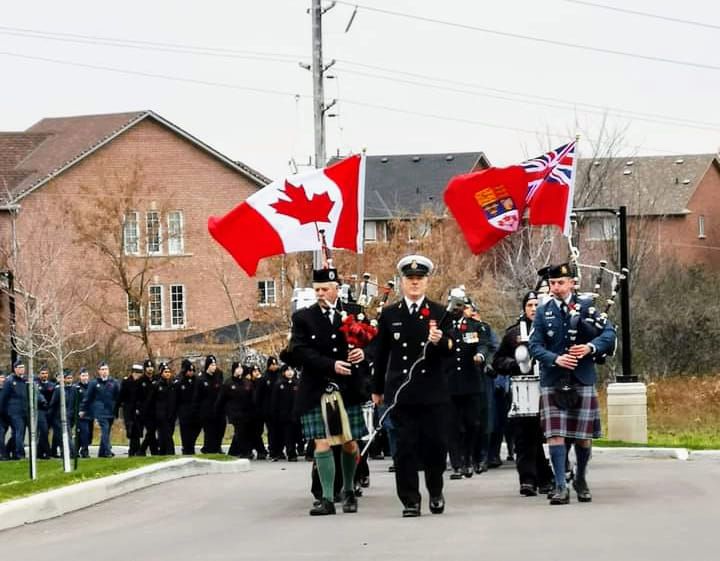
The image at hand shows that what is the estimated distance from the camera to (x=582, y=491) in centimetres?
1504

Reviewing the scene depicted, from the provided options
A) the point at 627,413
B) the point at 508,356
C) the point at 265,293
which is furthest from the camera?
the point at 265,293

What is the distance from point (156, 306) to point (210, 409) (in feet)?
131

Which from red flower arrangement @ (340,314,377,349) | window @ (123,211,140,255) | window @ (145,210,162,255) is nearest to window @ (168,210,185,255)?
window @ (145,210,162,255)

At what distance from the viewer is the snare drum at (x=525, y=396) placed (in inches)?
652

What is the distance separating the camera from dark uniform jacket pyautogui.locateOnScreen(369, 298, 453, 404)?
14.3 metres

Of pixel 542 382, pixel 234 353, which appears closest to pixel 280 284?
pixel 234 353

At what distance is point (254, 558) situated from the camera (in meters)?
11.4

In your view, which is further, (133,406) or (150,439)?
(133,406)

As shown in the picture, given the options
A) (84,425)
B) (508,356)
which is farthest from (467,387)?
(84,425)

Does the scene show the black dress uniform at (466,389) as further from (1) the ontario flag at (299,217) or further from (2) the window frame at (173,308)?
(2) the window frame at (173,308)

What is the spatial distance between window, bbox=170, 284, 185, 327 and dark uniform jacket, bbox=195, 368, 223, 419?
39.8 metres

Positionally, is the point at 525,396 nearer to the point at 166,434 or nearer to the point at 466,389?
the point at 466,389

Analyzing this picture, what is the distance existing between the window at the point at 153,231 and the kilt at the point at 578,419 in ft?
176

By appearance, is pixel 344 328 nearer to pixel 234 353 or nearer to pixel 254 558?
pixel 254 558
